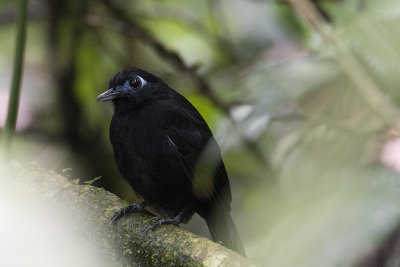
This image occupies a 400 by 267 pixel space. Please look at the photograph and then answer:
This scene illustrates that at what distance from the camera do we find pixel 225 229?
2.78m

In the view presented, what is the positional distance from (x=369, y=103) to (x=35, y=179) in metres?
1.56

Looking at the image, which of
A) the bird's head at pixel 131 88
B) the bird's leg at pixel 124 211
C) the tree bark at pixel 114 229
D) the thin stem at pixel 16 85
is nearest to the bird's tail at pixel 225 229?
the bird's leg at pixel 124 211

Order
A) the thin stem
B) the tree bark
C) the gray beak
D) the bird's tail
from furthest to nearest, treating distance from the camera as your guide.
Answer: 1. the gray beak
2. the bird's tail
3. the thin stem
4. the tree bark

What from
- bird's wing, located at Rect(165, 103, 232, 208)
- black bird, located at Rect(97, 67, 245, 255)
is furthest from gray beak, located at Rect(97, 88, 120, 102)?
bird's wing, located at Rect(165, 103, 232, 208)

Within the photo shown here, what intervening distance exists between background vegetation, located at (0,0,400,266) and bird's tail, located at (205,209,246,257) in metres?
0.11

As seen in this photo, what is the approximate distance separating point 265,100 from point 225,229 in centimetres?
150

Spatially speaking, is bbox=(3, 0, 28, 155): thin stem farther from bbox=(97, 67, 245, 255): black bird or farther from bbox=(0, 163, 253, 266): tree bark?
bbox=(97, 67, 245, 255): black bird

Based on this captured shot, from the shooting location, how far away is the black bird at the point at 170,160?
2.63 m

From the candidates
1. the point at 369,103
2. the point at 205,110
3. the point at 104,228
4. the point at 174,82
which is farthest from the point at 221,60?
→ the point at 369,103

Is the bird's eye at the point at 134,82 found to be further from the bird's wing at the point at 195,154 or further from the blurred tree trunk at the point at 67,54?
Answer: the blurred tree trunk at the point at 67,54

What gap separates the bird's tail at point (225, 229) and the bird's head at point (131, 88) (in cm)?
73

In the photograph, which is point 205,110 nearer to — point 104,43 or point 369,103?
point 104,43

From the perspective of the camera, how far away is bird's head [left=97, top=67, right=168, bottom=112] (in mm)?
2926

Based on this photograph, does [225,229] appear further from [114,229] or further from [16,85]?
[16,85]
